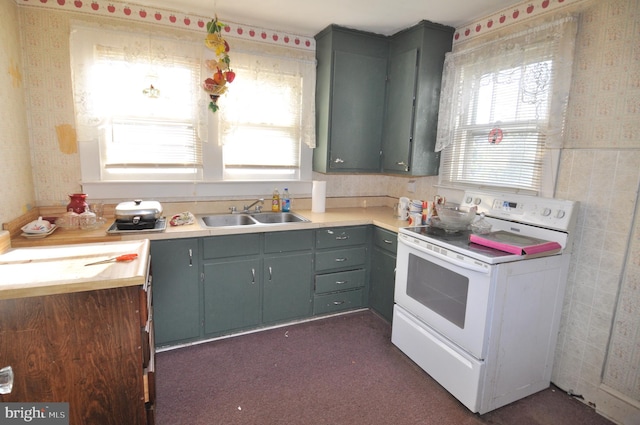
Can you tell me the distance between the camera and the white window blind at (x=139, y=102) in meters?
2.45

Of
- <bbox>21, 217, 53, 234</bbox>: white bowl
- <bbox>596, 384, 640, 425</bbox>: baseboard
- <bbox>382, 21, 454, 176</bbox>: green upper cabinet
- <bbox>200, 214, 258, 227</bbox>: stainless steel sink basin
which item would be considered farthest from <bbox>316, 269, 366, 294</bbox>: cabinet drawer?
<bbox>21, 217, 53, 234</bbox>: white bowl

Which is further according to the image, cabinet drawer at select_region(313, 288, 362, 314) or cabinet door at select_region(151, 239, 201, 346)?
cabinet drawer at select_region(313, 288, 362, 314)

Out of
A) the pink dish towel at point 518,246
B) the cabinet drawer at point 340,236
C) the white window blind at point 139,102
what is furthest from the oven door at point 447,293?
the white window blind at point 139,102

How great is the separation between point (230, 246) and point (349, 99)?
1.65 meters

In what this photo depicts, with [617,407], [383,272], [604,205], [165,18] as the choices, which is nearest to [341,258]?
[383,272]

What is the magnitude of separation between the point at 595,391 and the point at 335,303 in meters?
1.78

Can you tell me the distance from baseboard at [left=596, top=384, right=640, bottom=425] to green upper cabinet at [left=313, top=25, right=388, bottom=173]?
222cm

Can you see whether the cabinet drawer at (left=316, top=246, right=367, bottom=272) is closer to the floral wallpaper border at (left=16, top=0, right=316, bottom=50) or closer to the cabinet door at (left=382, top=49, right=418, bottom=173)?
the cabinet door at (left=382, top=49, right=418, bottom=173)

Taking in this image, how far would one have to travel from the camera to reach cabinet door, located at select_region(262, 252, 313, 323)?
267 centimetres

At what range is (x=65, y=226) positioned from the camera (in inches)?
89.8

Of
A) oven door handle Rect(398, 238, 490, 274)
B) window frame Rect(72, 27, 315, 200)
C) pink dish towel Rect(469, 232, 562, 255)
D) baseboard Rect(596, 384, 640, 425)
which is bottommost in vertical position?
baseboard Rect(596, 384, 640, 425)

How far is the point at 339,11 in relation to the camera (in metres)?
2.55

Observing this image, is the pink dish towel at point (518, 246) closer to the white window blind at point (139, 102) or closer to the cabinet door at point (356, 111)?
the cabinet door at point (356, 111)

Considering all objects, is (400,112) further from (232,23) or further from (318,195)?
(232,23)
